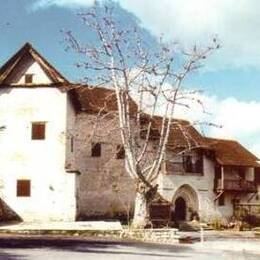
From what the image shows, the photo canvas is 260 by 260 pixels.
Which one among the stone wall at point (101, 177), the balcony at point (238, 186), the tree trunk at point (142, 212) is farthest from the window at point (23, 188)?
the balcony at point (238, 186)

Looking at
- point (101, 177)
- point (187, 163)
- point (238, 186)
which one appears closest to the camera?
point (101, 177)

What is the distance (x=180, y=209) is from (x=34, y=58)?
17422 millimetres

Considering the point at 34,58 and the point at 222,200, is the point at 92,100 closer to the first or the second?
the point at 34,58

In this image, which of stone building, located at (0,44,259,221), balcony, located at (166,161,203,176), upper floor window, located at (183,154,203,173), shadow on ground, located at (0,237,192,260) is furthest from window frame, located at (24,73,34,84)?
shadow on ground, located at (0,237,192,260)

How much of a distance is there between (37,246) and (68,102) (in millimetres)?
17474

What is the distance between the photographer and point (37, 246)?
2127cm

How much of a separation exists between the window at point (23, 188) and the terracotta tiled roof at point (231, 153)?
17.7 metres

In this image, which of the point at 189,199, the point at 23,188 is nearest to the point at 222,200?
the point at 189,199

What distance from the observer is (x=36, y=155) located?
1443 inches

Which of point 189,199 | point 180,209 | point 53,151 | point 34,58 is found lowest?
point 180,209

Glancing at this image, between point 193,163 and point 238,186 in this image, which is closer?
point 193,163

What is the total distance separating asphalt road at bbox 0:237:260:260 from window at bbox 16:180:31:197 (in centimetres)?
1239

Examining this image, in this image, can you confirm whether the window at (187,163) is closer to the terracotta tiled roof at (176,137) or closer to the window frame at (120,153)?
the terracotta tiled roof at (176,137)

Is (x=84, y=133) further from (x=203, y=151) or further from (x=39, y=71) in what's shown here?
(x=203, y=151)
